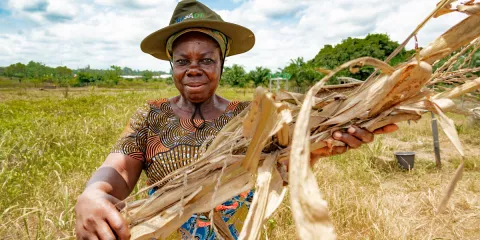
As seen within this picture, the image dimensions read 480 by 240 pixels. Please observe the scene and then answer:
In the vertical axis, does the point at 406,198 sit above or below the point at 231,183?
below

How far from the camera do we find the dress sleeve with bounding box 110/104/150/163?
1.26m

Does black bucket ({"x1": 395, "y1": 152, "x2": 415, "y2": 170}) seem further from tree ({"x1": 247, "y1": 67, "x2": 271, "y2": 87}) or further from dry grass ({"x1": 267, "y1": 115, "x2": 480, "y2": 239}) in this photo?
tree ({"x1": 247, "y1": 67, "x2": 271, "y2": 87})

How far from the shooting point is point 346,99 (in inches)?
29.5

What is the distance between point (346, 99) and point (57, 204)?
2.22 meters

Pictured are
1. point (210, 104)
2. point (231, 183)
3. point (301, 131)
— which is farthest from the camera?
point (210, 104)

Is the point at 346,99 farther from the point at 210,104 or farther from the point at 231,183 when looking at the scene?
the point at 210,104

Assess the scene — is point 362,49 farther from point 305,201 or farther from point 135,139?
point 305,201

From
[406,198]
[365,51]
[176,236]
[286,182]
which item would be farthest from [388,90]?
[365,51]

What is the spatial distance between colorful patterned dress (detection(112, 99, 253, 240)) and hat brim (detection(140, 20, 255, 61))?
0.99 ft

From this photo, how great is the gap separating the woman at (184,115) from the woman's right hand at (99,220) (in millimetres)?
194

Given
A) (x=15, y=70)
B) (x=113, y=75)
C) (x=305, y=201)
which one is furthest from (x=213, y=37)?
(x=15, y=70)

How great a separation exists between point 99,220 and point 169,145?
0.49 m

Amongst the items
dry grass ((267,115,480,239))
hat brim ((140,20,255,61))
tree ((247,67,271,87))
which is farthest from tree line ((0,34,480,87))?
hat brim ((140,20,255,61))

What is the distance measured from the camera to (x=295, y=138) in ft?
1.42
